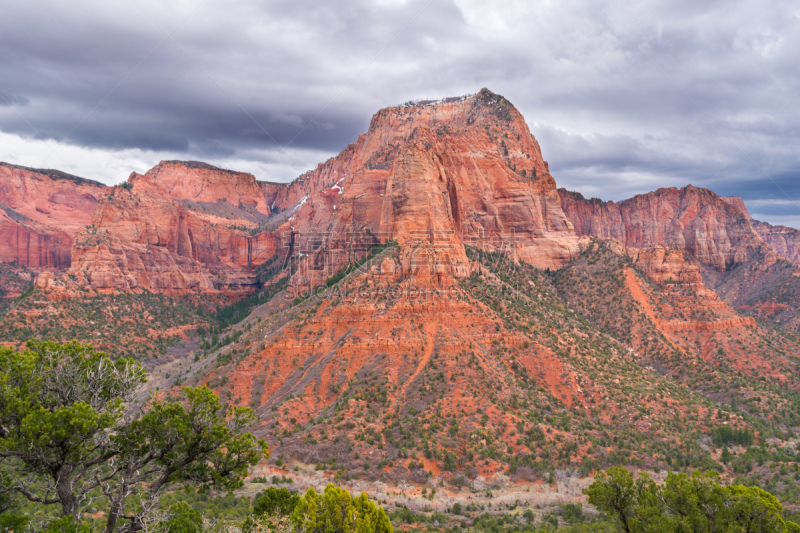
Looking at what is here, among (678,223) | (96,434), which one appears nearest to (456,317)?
(96,434)

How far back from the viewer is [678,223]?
6521 inches

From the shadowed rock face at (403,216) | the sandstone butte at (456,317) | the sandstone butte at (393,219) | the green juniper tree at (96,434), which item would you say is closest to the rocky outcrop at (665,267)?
the sandstone butte at (456,317)

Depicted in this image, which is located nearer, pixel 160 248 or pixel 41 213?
pixel 160 248

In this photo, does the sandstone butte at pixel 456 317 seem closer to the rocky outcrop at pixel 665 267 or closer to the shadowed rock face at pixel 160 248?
the rocky outcrop at pixel 665 267

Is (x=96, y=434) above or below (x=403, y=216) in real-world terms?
below

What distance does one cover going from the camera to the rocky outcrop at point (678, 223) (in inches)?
6176

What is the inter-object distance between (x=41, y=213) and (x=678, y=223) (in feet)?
727

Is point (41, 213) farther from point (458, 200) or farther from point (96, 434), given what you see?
point (96, 434)

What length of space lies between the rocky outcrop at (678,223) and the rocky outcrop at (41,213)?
530 feet

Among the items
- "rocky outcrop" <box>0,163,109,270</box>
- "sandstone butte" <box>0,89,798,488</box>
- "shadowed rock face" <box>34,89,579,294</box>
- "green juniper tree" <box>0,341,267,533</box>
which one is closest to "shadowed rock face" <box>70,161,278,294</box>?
"shadowed rock face" <box>34,89,579,294</box>

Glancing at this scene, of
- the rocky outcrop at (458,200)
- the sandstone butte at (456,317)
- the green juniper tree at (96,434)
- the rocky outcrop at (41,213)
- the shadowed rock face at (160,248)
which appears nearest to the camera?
the green juniper tree at (96,434)

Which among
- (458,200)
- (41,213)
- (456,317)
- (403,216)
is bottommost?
(456,317)

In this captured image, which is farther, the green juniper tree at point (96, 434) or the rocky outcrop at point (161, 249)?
the rocky outcrop at point (161, 249)

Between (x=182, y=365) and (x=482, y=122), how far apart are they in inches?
3336
